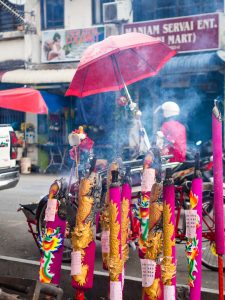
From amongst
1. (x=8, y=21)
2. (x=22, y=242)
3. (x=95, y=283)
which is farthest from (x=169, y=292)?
(x=8, y=21)

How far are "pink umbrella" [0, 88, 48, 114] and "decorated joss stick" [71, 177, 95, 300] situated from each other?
25.0 feet

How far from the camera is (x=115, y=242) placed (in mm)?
3344

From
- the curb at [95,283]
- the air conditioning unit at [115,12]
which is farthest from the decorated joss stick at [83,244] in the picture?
the air conditioning unit at [115,12]

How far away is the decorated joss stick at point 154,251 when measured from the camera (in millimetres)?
3371

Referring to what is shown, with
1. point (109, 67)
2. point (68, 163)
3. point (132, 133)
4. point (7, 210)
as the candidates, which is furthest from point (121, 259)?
point (68, 163)

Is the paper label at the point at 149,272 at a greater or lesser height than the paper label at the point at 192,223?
lesser

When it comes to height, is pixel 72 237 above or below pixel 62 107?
below

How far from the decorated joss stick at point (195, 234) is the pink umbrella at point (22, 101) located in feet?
27.0

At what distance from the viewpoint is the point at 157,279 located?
3.42 meters

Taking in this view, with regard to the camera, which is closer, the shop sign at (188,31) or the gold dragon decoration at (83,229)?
the gold dragon decoration at (83,229)

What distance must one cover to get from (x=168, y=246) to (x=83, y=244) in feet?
2.32

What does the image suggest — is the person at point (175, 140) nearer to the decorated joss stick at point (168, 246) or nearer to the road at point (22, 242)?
the road at point (22, 242)

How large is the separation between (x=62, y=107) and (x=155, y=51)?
33.8ft

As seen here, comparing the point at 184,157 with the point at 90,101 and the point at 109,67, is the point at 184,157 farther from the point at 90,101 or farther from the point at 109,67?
the point at 90,101
